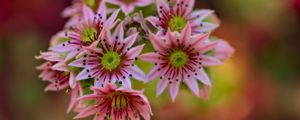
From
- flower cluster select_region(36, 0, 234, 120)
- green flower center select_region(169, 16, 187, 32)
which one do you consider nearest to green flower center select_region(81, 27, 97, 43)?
flower cluster select_region(36, 0, 234, 120)

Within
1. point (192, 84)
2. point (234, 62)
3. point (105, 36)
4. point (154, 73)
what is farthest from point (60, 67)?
point (234, 62)

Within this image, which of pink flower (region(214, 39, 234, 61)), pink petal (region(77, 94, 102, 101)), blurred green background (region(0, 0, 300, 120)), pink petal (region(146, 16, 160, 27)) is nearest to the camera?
pink petal (region(77, 94, 102, 101))

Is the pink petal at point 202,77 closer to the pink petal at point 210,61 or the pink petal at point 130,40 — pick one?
the pink petal at point 210,61

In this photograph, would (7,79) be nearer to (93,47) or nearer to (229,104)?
(229,104)

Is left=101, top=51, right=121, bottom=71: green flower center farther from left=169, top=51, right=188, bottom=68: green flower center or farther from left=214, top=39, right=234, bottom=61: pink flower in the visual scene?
left=214, top=39, right=234, bottom=61: pink flower

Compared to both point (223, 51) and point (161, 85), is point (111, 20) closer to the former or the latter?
point (161, 85)

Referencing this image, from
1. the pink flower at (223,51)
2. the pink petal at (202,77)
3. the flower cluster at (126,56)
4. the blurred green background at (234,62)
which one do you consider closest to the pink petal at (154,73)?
the flower cluster at (126,56)
